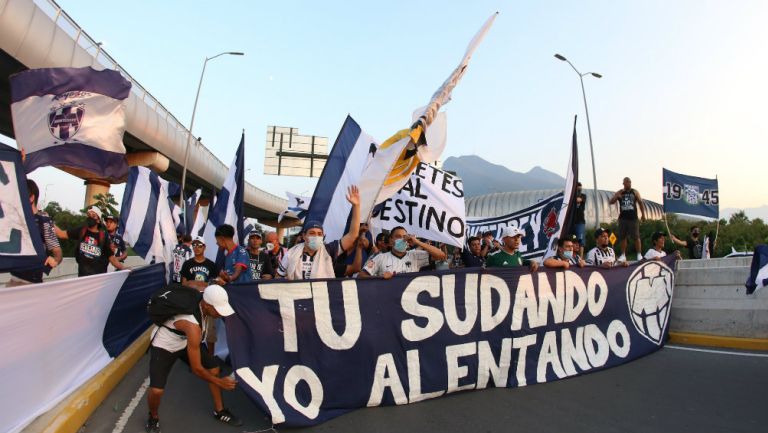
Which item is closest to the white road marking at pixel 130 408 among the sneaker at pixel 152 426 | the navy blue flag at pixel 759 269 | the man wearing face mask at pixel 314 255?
the sneaker at pixel 152 426

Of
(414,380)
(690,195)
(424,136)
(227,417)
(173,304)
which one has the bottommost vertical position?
(227,417)

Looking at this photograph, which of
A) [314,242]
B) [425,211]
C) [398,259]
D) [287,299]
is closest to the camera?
[287,299]

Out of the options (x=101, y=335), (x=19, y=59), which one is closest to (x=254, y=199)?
(x=19, y=59)

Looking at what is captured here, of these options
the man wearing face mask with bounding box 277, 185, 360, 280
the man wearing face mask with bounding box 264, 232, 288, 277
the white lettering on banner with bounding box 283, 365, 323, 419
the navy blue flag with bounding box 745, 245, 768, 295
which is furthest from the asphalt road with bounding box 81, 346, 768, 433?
the man wearing face mask with bounding box 264, 232, 288, 277

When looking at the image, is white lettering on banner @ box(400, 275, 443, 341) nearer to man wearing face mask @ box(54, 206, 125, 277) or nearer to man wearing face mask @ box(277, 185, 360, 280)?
man wearing face mask @ box(277, 185, 360, 280)

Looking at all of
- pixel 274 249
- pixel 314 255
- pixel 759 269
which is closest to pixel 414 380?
pixel 314 255

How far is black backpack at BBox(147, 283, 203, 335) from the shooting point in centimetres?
423

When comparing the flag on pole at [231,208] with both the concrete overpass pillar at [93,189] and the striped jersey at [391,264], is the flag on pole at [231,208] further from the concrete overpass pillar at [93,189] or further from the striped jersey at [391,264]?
the concrete overpass pillar at [93,189]

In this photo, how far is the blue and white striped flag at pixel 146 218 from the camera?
9.32m

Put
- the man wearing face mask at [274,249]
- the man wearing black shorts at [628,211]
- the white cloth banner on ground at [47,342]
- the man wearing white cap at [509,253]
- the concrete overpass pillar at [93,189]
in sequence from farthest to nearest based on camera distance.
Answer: the concrete overpass pillar at [93,189] → the man wearing black shorts at [628,211] → the man wearing face mask at [274,249] → the man wearing white cap at [509,253] → the white cloth banner on ground at [47,342]

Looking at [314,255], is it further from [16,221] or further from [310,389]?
[16,221]

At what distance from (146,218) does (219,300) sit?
6.28 meters

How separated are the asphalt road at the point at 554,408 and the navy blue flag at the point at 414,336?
8.0 inches

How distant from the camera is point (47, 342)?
4242 millimetres
